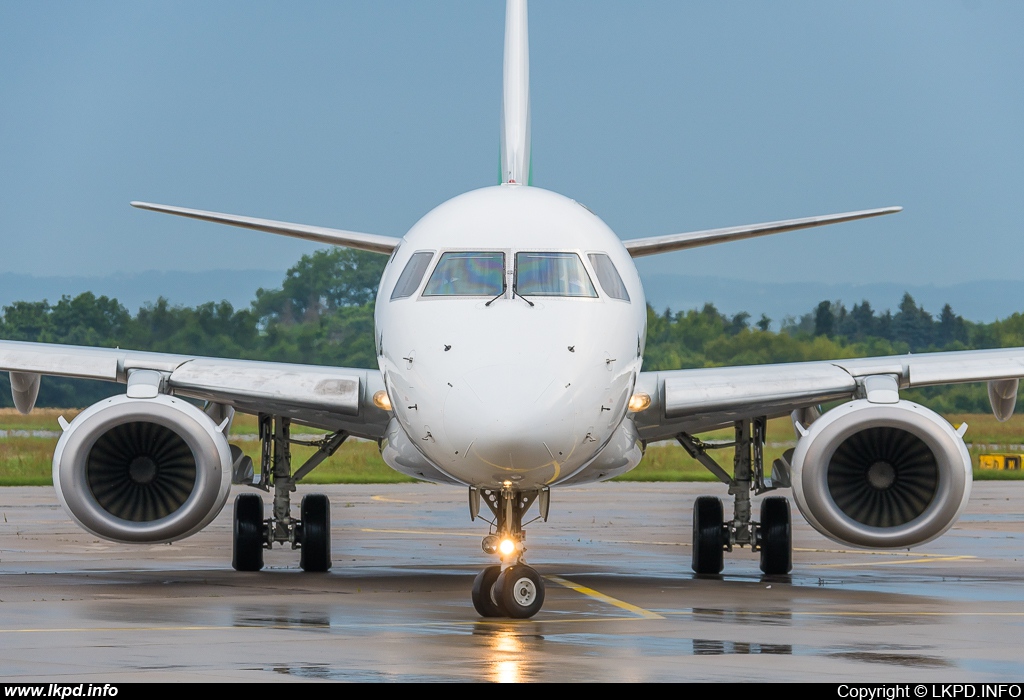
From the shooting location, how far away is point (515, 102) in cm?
1769

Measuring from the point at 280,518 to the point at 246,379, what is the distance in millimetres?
2380

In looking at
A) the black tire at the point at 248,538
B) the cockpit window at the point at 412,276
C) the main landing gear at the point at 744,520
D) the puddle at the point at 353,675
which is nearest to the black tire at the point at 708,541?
the main landing gear at the point at 744,520

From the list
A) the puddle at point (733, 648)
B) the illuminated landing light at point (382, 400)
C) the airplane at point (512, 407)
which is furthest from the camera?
the illuminated landing light at point (382, 400)

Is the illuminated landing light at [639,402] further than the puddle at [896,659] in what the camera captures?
Yes

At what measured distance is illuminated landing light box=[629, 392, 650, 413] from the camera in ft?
45.4

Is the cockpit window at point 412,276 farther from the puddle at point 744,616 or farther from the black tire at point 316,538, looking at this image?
the black tire at point 316,538

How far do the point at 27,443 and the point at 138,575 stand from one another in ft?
81.8

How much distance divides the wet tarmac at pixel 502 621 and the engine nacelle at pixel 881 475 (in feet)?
2.10

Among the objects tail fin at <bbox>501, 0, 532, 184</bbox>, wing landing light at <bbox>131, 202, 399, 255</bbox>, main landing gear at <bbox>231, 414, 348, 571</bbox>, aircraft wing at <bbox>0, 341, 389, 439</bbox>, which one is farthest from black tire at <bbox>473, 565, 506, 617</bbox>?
tail fin at <bbox>501, 0, 532, 184</bbox>

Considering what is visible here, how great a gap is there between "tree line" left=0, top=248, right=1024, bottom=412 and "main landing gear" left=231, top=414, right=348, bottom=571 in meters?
22.1

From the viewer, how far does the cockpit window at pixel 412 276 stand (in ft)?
39.0

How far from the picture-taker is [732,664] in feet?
29.6
